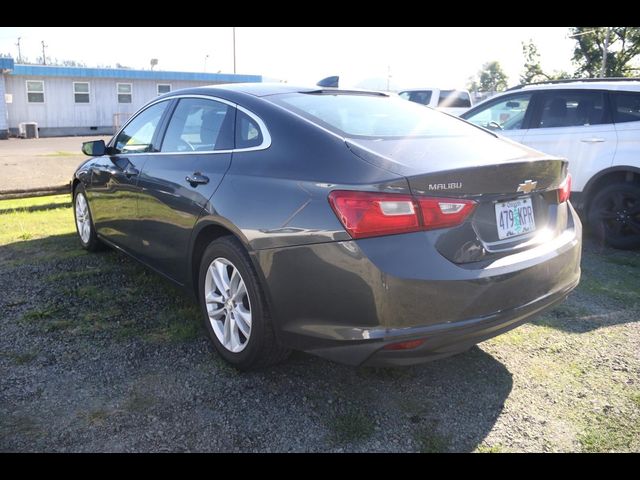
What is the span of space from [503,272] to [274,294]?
1.10m

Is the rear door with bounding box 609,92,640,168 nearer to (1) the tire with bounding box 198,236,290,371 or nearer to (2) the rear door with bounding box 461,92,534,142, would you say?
(2) the rear door with bounding box 461,92,534,142

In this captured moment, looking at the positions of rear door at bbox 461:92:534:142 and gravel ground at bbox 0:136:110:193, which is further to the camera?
gravel ground at bbox 0:136:110:193

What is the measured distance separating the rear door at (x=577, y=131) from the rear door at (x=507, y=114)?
0.44 feet

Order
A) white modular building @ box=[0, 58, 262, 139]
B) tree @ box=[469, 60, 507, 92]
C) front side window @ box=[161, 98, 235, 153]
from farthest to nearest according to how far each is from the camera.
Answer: tree @ box=[469, 60, 507, 92] < white modular building @ box=[0, 58, 262, 139] < front side window @ box=[161, 98, 235, 153]

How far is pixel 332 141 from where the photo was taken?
2.72 meters

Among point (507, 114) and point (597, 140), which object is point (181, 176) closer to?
point (597, 140)

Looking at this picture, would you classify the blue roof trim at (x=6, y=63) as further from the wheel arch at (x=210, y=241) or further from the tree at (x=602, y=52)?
the tree at (x=602, y=52)

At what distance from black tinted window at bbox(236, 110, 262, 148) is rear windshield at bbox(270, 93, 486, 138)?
0.69 feet

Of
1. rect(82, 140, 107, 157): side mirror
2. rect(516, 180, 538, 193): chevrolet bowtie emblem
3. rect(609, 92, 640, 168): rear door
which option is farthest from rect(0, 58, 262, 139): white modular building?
rect(516, 180, 538, 193): chevrolet bowtie emblem

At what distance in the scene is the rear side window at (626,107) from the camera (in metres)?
5.66

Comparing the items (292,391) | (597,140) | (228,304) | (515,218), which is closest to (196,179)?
(228,304)

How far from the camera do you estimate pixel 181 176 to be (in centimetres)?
350

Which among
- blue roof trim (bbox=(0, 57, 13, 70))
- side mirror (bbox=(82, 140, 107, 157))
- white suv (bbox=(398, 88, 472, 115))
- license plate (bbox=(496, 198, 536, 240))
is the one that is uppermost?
blue roof trim (bbox=(0, 57, 13, 70))

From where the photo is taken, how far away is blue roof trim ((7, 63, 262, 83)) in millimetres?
25056
